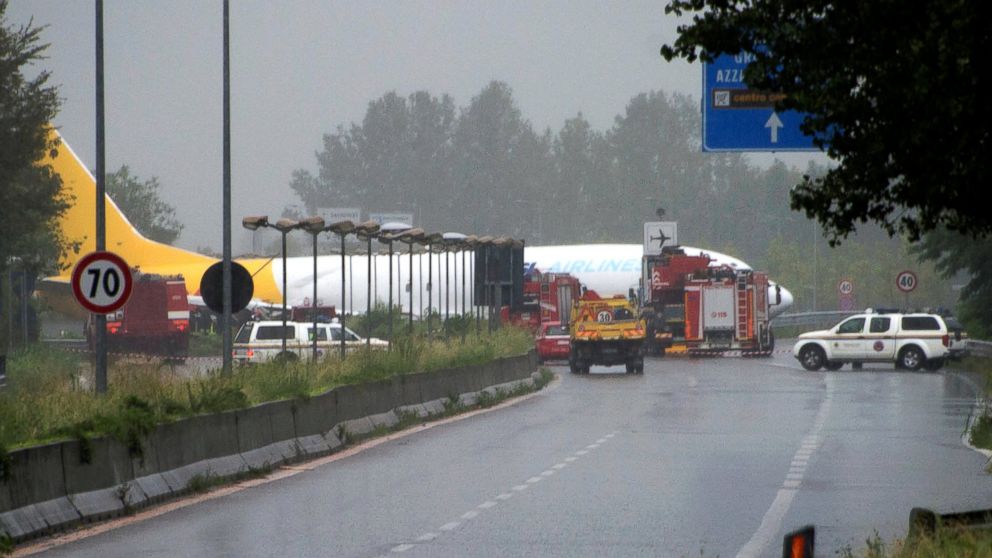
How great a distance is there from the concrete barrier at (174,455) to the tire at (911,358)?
26.3 m

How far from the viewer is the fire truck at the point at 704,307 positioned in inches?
2505

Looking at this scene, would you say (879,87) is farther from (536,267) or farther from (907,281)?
(536,267)


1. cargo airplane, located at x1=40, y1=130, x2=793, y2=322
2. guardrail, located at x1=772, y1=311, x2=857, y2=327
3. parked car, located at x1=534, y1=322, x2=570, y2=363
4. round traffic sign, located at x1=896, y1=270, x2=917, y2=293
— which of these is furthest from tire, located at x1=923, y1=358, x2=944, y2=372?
guardrail, located at x1=772, y1=311, x2=857, y2=327

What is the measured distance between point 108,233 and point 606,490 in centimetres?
7445

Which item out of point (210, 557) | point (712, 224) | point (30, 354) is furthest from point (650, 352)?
point (712, 224)

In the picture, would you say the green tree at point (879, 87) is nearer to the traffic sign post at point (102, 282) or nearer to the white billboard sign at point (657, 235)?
A: the traffic sign post at point (102, 282)

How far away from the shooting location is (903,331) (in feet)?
174

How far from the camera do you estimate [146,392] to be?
2030 centimetres

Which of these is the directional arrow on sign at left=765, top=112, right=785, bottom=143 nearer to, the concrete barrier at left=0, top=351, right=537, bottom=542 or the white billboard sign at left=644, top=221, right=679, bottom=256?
the concrete barrier at left=0, top=351, right=537, bottom=542

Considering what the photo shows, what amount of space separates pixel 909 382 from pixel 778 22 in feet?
111

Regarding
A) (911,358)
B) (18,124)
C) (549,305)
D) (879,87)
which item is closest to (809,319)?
(549,305)

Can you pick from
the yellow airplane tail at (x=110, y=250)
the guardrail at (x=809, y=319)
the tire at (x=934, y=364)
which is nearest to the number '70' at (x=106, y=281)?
the tire at (x=934, y=364)

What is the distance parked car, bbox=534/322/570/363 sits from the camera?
204 ft

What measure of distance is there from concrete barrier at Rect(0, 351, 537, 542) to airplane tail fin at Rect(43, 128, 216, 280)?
5765cm
